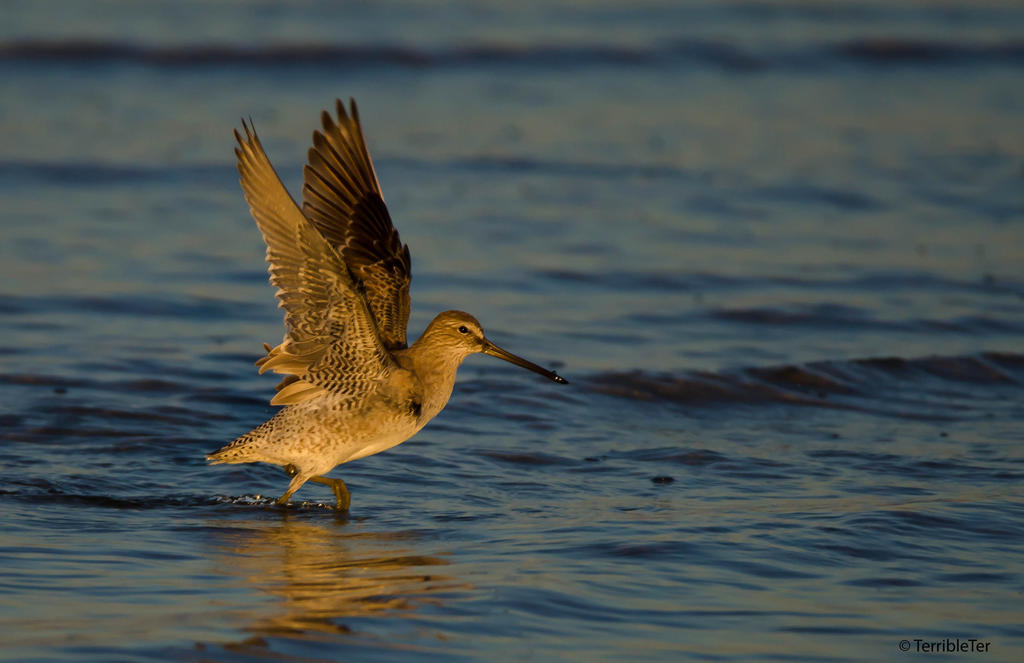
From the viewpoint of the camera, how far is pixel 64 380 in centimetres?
663

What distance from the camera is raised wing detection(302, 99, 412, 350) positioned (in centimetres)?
536

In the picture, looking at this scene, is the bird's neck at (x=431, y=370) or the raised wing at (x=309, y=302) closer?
the raised wing at (x=309, y=302)

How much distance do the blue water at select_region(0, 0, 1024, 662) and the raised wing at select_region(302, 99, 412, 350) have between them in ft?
2.68

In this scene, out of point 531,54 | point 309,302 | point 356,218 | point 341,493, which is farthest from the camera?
point 531,54

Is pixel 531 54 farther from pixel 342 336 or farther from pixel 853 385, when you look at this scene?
pixel 342 336

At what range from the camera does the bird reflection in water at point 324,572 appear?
4068mm

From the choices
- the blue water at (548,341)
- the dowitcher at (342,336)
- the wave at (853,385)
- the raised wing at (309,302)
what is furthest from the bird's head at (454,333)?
the wave at (853,385)

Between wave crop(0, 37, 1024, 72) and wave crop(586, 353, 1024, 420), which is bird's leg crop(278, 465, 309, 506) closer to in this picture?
wave crop(586, 353, 1024, 420)

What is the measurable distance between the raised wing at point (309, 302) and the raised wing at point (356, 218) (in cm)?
22

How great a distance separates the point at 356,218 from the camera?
5.41 metres

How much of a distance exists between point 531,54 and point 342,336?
1044 centimetres

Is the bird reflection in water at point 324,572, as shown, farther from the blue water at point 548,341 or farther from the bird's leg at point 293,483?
the bird's leg at point 293,483

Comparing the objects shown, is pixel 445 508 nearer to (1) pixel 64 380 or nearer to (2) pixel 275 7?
(1) pixel 64 380

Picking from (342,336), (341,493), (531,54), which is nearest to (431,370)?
(342,336)
